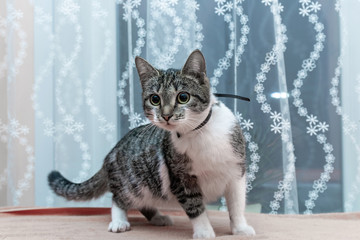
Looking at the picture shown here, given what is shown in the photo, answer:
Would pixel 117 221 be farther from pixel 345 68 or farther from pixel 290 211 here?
pixel 345 68

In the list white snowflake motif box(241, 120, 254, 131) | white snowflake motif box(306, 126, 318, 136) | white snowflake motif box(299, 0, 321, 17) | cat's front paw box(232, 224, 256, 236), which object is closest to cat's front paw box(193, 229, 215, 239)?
cat's front paw box(232, 224, 256, 236)

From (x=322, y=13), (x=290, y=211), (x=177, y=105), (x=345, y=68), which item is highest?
(x=322, y=13)

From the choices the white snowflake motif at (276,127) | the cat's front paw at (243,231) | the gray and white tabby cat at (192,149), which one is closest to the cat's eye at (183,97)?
the gray and white tabby cat at (192,149)

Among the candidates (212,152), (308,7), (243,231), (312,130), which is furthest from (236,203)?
(308,7)

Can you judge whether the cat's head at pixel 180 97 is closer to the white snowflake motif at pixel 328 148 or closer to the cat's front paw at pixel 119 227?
the cat's front paw at pixel 119 227

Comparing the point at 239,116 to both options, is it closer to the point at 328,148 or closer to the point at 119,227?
the point at 328,148

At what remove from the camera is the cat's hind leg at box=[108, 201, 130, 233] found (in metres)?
1.37

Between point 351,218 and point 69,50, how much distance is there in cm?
157

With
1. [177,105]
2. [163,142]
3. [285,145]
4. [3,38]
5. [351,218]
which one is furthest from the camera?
[3,38]

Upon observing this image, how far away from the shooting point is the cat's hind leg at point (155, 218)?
1535mm

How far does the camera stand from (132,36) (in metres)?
1.87

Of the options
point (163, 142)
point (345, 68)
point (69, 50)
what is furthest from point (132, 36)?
point (345, 68)

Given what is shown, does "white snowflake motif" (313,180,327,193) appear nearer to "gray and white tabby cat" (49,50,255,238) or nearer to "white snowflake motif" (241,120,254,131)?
"white snowflake motif" (241,120,254,131)

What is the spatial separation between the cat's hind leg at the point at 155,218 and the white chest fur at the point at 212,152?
0.35 metres
